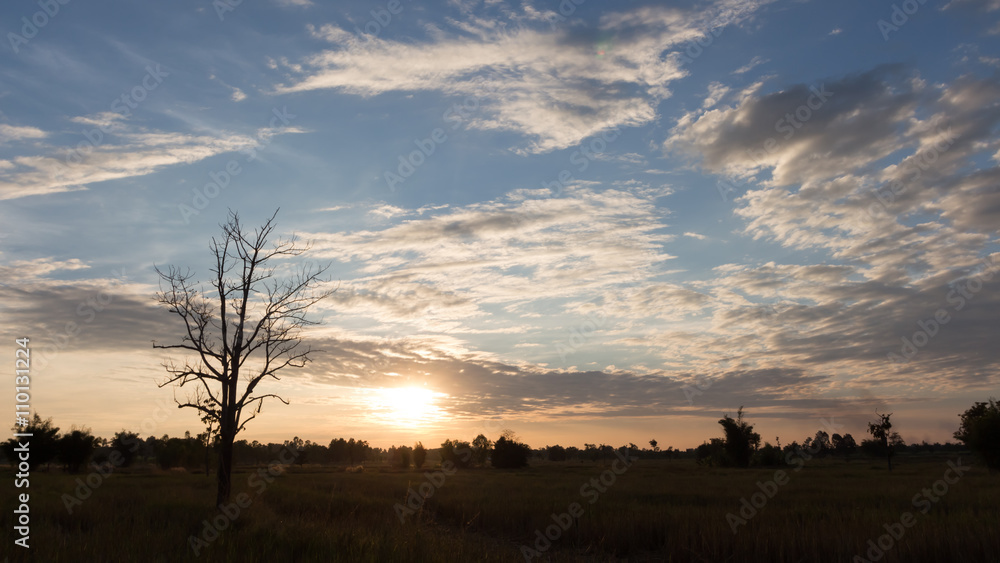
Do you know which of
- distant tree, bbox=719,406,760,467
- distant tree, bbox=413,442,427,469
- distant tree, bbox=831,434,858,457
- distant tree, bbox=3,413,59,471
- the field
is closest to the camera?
the field

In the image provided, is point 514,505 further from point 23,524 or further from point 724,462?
point 724,462

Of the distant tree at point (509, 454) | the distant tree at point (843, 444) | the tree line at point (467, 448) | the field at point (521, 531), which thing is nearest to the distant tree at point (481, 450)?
the tree line at point (467, 448)

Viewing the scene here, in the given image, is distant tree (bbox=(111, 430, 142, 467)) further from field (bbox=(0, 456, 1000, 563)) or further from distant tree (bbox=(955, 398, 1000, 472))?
distant tree (bbox=(955, 398, 1000, 472))

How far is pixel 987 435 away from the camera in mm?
38656

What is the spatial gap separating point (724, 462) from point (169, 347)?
68074 mm

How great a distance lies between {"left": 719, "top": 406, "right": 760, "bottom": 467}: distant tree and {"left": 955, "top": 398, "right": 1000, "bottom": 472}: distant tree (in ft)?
86.8

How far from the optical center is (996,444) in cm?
3819

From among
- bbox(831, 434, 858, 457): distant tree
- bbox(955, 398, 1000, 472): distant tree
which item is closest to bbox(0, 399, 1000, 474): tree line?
bbox(955, 398, 1000, 472): distant tree

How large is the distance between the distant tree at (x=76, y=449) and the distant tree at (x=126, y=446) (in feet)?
63.2

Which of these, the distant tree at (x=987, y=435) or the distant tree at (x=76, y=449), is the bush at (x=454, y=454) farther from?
the distant tree at (x=987, y=435)

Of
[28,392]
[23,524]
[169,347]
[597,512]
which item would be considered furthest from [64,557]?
[597,512]

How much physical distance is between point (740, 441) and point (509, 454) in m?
32.5

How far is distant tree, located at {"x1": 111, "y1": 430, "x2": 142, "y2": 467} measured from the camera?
7538cm

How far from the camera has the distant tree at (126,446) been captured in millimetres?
75375
